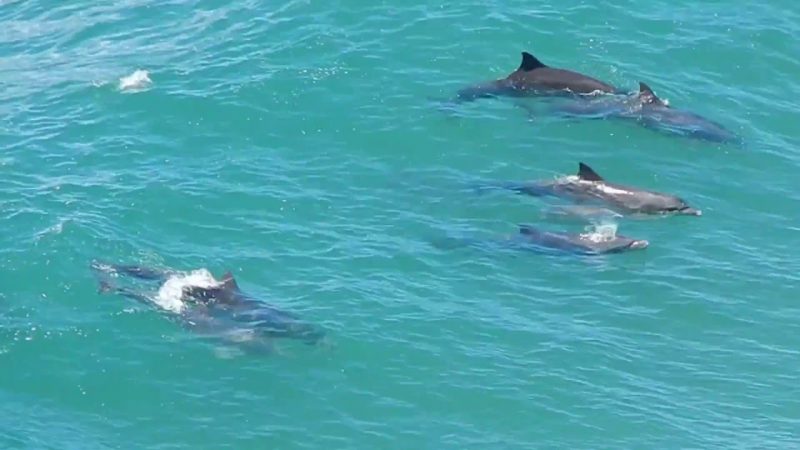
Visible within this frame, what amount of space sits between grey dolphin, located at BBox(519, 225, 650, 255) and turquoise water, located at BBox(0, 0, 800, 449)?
29 cm

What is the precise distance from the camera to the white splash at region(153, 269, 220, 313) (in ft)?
102

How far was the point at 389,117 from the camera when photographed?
39.3 m

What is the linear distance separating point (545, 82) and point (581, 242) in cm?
705

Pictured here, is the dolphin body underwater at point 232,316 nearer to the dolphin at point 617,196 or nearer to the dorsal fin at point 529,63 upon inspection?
the dolphin at point 617,196

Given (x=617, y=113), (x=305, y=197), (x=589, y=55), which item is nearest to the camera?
(x=305, y=197)

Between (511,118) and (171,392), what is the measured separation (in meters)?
14.3

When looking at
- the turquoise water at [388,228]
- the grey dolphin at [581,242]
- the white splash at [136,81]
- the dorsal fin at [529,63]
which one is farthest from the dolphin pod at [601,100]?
the white splash at [136,81]

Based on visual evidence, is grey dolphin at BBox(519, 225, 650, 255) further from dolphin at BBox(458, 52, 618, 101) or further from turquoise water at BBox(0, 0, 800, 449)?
dolphin at BBox(458, 52, 618, 101)

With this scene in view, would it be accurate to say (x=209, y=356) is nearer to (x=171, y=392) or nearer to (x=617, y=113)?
(x=171, y=392)

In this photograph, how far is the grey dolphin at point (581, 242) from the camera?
33.2m

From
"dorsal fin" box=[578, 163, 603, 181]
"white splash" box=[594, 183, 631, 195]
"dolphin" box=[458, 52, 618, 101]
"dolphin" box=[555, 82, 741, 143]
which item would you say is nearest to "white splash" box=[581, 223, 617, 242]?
"white splash" box=[594, 183, 631, 195]

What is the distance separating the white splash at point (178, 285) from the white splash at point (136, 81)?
11.0 m

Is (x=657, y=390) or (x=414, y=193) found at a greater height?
(x=414, y=193)

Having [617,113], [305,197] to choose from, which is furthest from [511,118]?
[305,197]
